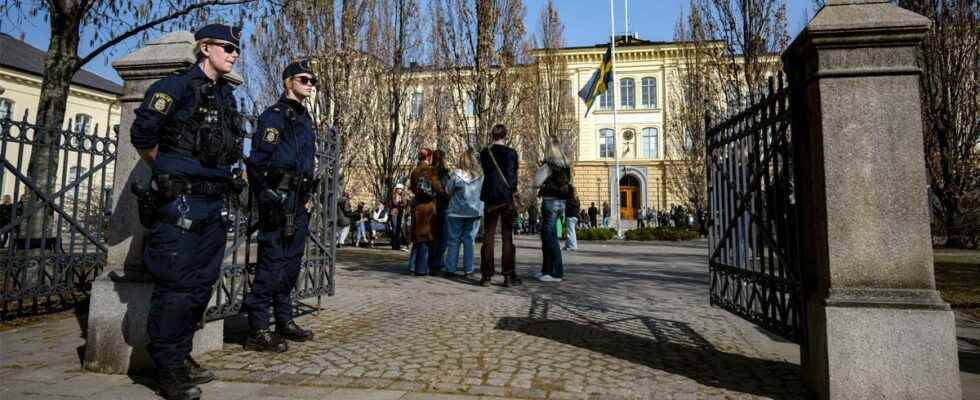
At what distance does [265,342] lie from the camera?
3.55 m

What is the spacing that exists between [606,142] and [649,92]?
550 cm

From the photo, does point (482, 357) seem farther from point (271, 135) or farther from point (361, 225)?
point (361, 225)

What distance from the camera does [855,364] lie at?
2557mm

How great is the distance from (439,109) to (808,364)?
23050 mm

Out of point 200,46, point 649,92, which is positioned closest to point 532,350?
point 200,46

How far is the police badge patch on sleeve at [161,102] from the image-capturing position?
2660 mm

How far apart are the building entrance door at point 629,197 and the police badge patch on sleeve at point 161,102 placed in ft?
138

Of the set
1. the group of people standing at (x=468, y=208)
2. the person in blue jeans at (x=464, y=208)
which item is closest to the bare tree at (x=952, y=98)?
the group of people standing at (x=468, y=208)

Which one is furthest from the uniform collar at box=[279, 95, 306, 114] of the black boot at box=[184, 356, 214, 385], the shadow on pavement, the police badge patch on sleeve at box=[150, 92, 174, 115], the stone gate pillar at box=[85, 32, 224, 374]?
the shadow on pavement

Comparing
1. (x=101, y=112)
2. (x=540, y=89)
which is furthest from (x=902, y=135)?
(x=101, y=112)

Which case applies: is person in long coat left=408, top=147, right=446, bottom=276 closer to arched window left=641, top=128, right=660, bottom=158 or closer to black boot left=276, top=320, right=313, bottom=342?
black boot left=276, top=320, right=313, bottom=342

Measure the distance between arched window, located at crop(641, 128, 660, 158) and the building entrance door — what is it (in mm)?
2280

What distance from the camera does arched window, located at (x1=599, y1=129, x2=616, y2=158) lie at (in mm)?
42875

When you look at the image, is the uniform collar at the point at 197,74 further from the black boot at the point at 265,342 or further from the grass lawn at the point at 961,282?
the grass lawn at the point at 961,282
